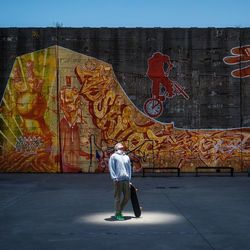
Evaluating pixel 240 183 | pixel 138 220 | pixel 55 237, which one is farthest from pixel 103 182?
pixel 55 237

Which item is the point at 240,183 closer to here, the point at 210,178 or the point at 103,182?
the point at 210,178

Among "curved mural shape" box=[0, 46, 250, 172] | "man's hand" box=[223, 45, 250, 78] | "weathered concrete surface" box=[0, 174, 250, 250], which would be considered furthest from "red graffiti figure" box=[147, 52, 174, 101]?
"weathered concrete surface" box=[0, 174, 250, 250]

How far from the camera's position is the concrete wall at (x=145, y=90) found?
26.0 meters

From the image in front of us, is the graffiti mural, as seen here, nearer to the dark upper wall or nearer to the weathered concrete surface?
the dark upper wall

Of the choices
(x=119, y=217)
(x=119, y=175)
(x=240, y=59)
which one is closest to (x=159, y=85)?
(x=240, y=59)

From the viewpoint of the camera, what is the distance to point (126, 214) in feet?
42.3

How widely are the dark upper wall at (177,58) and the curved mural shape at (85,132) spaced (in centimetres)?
66

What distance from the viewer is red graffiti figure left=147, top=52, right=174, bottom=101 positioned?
2633 cm

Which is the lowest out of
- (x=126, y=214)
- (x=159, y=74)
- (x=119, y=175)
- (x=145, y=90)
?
(x=126, y=214)

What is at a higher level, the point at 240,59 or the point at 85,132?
the point at 240,59

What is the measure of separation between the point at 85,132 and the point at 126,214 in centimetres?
1341

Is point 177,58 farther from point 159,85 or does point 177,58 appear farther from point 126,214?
point 126,214

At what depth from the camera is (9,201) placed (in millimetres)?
15320

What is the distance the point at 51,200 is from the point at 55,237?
19.2 feet
